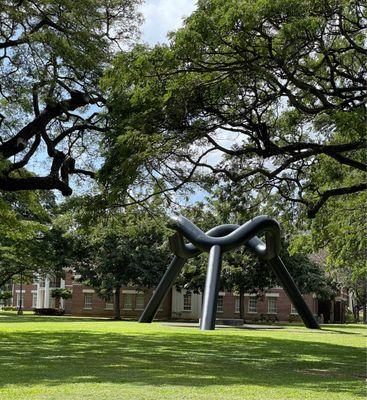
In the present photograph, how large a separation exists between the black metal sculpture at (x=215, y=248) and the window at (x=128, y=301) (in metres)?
29.7

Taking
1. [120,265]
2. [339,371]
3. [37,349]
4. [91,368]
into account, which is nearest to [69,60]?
[37,349]

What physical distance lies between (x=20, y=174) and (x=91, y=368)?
10216 mm

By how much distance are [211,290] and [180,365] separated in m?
13.4

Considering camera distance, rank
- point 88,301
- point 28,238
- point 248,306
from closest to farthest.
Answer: point 28,238
point 248,306
point 88,301

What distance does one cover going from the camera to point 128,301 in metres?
63.8

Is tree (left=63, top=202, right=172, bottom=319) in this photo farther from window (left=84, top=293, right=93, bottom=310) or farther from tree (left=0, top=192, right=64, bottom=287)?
window (left=84, top=293, right=93, bottom=310)

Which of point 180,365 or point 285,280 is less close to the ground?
point 285,280

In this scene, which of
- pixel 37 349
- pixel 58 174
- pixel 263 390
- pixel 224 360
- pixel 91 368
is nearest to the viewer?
pixel 263 390

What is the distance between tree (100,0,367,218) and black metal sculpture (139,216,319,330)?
1026 centimetres

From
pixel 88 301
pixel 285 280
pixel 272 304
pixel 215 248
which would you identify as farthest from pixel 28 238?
pixel 272 304

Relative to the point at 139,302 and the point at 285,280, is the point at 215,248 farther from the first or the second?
the point at 139,302

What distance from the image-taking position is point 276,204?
20.2m

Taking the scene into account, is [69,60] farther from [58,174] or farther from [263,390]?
[263,390]

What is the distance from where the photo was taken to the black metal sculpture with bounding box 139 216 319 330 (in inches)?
1059
